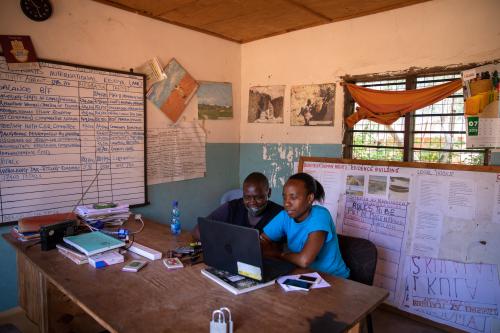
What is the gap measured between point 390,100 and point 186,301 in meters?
2.56

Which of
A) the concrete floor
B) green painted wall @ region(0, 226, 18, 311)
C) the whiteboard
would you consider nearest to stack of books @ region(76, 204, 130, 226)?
the whiteboard

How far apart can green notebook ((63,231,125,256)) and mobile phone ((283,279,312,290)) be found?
101 centimetres

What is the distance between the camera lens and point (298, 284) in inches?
64.0

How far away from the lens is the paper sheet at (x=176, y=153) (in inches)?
143

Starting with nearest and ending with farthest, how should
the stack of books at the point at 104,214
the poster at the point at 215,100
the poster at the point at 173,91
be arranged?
1. the stack of books at the point at 104,214
2. the poster at the point at 173,91
3. the poster at the point at 215,100

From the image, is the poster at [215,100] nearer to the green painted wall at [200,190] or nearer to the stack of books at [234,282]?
the green painted wall at [200,190]

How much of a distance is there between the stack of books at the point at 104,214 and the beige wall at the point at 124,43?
110 centimetres

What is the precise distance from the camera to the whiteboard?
2688 millimetres

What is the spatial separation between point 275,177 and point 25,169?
249 centimetres

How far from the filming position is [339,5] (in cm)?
317

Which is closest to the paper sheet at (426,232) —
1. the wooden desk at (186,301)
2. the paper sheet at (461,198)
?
the paper sheet at (461,198)

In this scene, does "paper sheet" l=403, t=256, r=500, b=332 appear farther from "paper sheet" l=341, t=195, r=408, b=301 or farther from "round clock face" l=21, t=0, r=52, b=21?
"round clock face" l=21, t=0, r=52, b=21

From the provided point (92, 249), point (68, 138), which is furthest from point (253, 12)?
point (92, 249)

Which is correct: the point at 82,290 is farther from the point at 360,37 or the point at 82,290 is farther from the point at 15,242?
the point at 360,37
